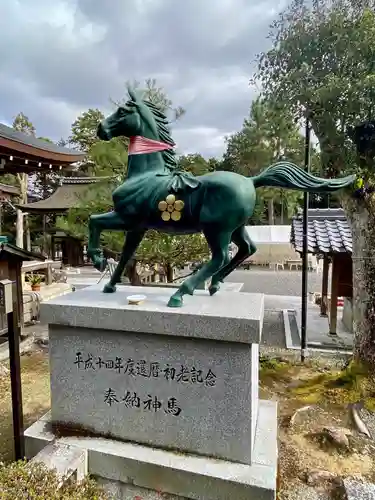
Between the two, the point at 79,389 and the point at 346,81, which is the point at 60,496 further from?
the point at 346,81

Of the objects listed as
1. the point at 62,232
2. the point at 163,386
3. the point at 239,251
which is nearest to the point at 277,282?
the point at 62,232

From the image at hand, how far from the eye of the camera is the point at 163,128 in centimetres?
281

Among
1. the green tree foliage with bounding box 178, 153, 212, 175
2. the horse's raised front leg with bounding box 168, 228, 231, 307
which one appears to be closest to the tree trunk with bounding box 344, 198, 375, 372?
the horse's raised front leg with bounding box 168, 228, 231, 307

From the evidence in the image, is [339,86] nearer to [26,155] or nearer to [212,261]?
[212,261]

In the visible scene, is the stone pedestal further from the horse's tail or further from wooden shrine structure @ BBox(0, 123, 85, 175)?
wooden shrine structure @ BBox(0, 123, 85, 175)

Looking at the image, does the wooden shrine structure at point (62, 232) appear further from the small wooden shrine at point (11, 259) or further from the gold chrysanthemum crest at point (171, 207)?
the gold chrysanthemum crest at point (171, 207)

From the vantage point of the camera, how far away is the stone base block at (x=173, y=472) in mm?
2262

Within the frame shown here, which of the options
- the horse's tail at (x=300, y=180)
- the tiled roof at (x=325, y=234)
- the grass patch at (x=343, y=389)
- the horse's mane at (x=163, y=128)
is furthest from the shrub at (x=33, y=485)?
the tiled roof at (x=325, y=234)

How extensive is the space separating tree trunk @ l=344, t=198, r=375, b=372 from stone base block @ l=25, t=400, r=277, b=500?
2.60 meters

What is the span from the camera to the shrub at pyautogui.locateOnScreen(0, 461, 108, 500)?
1753mm

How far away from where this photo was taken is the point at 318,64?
4180 millimetres

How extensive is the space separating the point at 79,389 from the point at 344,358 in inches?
200

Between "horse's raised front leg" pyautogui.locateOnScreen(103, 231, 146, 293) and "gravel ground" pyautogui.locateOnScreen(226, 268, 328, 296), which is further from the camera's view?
"gravel ground" pyautogui.locateOnScreen(226, 268, 328, 296)

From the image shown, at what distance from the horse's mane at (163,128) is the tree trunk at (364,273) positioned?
9.42ft
